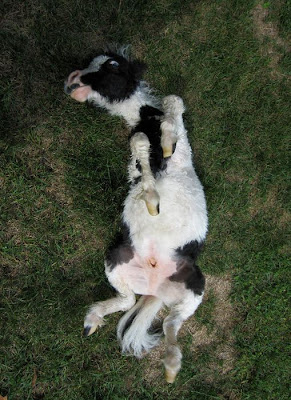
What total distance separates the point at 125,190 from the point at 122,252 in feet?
2.38

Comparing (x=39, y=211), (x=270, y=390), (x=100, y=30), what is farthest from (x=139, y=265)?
(x=100, y=30)

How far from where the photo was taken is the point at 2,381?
3.46 meters

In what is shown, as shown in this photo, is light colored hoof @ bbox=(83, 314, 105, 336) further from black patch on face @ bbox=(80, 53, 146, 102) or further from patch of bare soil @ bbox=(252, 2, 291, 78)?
patch of bare soil @ bbox=(252, 2, 291, 78)

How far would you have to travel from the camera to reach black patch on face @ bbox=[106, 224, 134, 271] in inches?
126

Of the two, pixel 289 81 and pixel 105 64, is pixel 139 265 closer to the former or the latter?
pixel 105 64

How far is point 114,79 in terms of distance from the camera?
312 centimetres

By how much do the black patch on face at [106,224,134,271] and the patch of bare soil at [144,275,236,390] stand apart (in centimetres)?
109

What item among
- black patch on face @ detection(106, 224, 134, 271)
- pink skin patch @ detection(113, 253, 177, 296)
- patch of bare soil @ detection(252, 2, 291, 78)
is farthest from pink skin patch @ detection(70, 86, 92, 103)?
patch of bare soil @ detection(252, 2, 291, 78)

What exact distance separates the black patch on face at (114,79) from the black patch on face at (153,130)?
0.74ft

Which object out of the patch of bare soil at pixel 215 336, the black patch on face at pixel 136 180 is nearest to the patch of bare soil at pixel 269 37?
the black patch on face at pixel 136 180

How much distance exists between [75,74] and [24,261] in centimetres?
180

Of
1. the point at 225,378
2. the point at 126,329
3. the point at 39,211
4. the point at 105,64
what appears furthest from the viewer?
the point at 225,378

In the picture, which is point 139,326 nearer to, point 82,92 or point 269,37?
point 82,92

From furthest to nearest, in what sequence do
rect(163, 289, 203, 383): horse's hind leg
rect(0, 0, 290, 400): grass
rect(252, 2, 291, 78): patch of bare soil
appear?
rect(252, 2, 291, 78): patch of bare soil < rect(0, 0, 290, 400): grass < rect(163, 289, 203, 383): horse's hind leg
